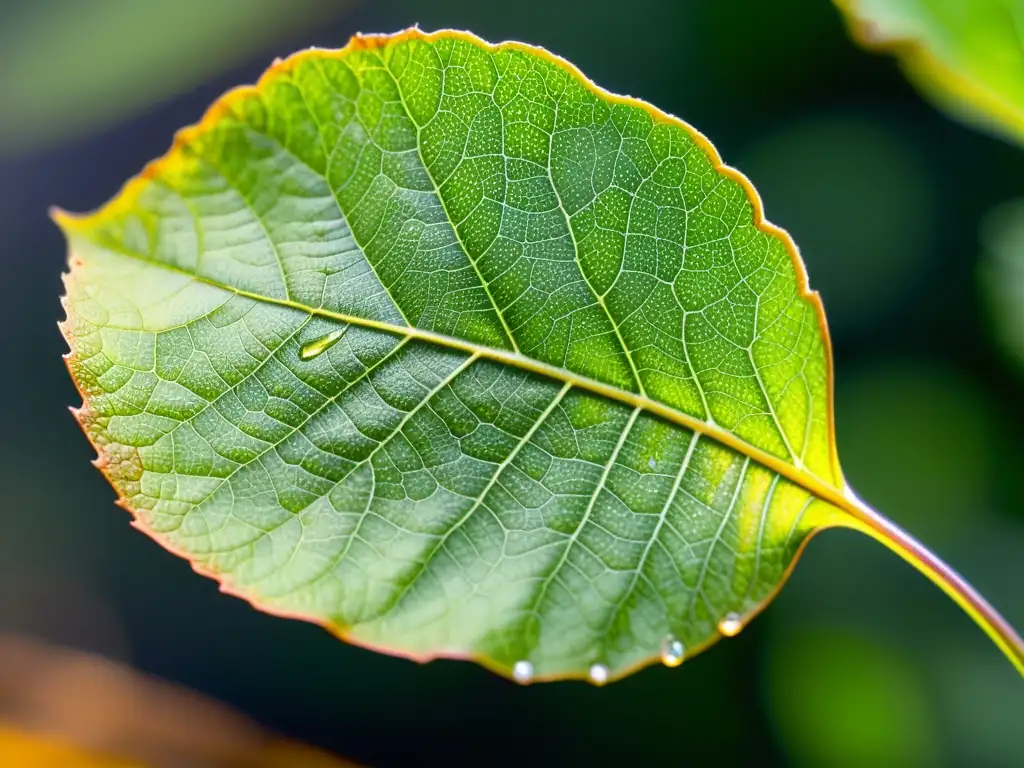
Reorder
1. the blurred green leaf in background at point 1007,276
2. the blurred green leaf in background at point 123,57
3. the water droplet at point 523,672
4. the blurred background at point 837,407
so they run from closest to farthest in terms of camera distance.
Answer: the water droplet at point 523,672 → the blurred green leaf in background at point 1007,276 → the blurred background at point 837,407 → the blurred green leaf in background at point 123,57

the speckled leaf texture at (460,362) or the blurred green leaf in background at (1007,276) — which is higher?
the speckled leaf texture at (460,362)

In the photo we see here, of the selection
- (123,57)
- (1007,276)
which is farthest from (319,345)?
(123,57)

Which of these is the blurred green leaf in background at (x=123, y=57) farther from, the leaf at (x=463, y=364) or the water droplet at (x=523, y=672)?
the water droplet at (x=523, y=672)

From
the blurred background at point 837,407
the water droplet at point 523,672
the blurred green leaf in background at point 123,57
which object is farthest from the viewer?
the blurred green leaf in background at point 123,57

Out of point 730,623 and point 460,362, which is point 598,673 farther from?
point 460,362

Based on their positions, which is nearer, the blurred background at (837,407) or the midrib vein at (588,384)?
the midrib vein at (588,384)

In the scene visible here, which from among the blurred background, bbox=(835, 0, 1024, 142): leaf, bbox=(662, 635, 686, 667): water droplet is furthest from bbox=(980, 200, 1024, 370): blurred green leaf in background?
bbox=(662, 635, 686, 667): water droplet

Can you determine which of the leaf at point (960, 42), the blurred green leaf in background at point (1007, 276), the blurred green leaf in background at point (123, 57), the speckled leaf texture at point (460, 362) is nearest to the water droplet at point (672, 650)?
the speckled leaf texture at point (460, 362)
